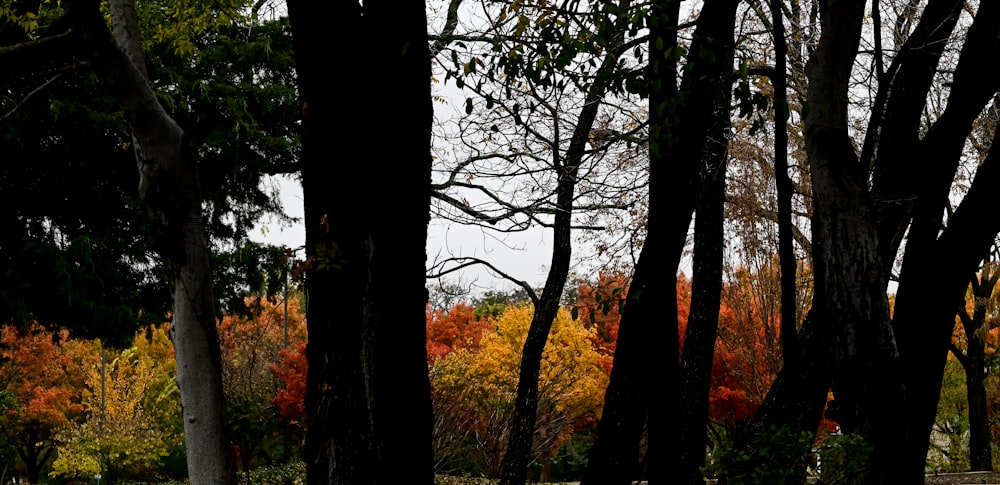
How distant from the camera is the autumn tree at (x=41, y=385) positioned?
28062mm

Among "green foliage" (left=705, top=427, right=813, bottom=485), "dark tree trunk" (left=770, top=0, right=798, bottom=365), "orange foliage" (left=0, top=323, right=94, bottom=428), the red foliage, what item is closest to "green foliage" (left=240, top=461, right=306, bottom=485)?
"dark tree trunk" (left=770, top=0, right=798, bottom=365)

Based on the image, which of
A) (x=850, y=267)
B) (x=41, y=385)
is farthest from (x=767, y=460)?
(x=41, y=385)

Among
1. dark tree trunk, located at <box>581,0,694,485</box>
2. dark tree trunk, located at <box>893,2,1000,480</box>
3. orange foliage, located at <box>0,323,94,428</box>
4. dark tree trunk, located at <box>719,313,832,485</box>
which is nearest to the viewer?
dark tree trunk, located at <box>893,2,1000,480</box>

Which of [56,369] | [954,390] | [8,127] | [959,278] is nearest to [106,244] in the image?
[8,127]

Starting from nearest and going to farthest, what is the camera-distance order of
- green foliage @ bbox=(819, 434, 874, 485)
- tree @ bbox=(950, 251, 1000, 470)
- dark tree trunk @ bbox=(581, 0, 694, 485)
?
green foliage @ bbox=(819, 434, 874, 485), dark tree trunk @ bbox=(581, 0, 694, 485), tree @ bbox=(950, 251, 1000, 470)

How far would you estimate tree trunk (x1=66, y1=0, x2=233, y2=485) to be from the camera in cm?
511

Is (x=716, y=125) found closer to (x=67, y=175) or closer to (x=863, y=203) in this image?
(x=863, y=203)

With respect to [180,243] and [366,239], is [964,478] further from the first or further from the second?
[366,239]

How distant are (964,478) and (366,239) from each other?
14827 mm

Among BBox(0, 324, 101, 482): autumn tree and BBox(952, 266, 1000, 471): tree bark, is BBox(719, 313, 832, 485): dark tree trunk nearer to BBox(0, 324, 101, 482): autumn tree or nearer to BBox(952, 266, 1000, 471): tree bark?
BBox(952, 266, 1000, 471): tree bark

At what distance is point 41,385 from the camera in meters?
29.6

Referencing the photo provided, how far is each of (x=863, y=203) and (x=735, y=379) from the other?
16175 mm

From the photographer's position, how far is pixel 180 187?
5.22 meters

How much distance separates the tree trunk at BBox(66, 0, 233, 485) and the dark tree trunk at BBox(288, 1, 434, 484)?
1746 millimetres
